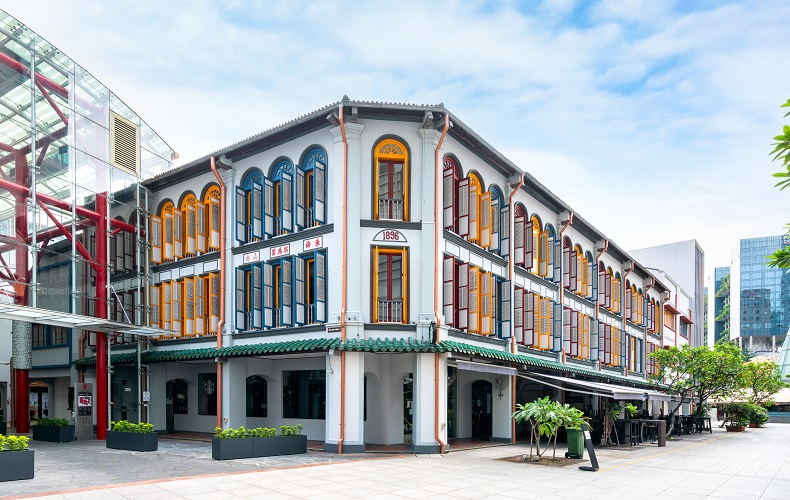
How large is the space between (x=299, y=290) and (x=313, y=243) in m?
1.59

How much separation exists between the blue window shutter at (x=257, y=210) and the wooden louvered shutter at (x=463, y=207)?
6.89 metres

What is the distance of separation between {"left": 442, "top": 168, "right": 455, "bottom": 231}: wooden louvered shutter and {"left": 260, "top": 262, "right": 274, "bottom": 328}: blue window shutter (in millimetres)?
6254

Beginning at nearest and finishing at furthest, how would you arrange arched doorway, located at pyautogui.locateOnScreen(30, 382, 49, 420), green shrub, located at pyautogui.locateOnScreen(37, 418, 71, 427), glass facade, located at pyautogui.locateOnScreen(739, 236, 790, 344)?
green shrub, located at pyautogui.locateOnScreen(37, 418, 71, 427) → arched doorway, located at pyautogui.locateOnScreen(30, 382, 49, 420) → glass facade, located at pyautogui.locateOnScreen(739, 236, 790, 344)

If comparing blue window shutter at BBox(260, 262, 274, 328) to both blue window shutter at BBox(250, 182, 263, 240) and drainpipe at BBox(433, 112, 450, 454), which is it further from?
drainpipe at BBox(433, 112, 450, 454)

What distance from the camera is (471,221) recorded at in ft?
76.0

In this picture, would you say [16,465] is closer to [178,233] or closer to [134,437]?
[134,437]

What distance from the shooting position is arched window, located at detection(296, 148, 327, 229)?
21641 millimetres

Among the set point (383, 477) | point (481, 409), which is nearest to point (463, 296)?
point (481, 409)

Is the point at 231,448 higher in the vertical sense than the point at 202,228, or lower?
lower

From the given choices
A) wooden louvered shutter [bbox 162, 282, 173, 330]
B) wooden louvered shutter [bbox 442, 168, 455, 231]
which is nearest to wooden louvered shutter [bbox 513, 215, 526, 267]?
wooden louvered shutter [bbox 442, 168, 455, 231]

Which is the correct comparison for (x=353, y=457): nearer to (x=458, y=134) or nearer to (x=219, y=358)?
(x=219, y=358)

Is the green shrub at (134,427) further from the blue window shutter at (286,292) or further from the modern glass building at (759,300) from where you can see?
the modern glass building at (759,300)

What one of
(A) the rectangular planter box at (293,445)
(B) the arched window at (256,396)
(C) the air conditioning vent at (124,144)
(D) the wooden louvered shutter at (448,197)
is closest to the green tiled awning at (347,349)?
(B) the arched window at (256,396)

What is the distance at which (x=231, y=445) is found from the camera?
18031 millimetres
